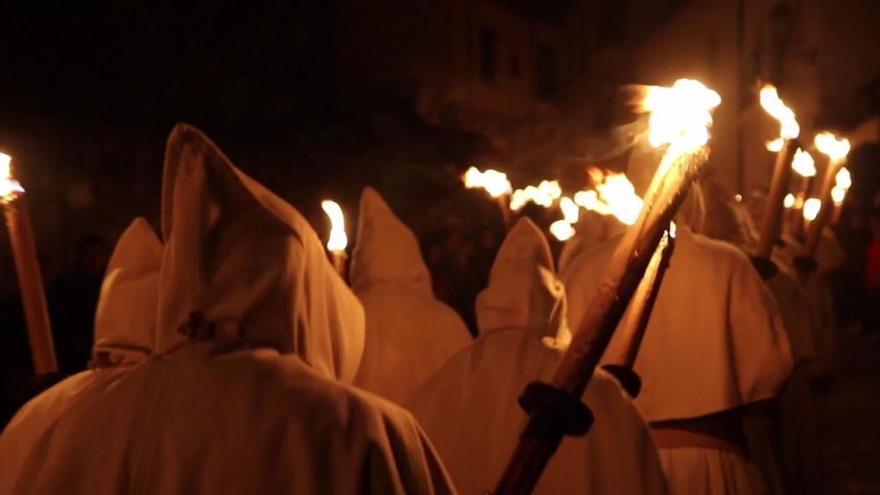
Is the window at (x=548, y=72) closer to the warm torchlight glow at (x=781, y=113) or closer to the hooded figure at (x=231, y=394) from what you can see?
the warm torchlight glow at (x=781, y=113)

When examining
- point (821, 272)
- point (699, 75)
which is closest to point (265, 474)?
point (821, 272)

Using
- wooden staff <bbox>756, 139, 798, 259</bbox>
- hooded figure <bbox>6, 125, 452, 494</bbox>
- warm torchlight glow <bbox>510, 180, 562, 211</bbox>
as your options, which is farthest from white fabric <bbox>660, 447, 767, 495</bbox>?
warm torchlight glow <bbox>510, 180, 562, 211</bbox>

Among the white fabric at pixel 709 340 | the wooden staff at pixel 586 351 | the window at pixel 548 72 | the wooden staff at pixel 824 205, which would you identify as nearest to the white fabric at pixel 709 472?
the white fabric at pixel 709 340

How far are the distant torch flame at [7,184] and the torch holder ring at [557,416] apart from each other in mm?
2424

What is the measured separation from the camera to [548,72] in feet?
113

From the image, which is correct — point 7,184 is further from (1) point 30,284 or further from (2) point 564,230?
(2) point 564,230

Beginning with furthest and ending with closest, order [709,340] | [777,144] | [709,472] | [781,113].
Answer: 1. [777,144]
2. [781,113]
3. [709,340]
4. [709,472]

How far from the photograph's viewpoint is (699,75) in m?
31.6

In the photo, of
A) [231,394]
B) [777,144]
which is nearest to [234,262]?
[231,394]

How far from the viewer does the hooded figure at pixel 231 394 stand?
250cm

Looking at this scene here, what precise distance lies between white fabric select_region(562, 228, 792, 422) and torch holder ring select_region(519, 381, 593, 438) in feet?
8.49

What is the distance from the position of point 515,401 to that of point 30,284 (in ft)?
5.57

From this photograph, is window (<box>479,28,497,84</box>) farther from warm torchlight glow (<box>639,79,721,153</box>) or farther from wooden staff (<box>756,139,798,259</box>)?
warm torchlight glow (<box>639,79,721,153</box>)

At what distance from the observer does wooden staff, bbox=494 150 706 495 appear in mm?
2787
